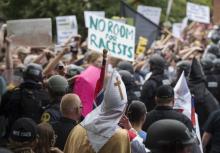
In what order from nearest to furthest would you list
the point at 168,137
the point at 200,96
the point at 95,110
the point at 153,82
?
the point at 168,137
the point at 95,110
the point at 200,96
the point at 153,82

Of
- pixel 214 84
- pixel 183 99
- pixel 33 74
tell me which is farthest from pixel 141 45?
pixel 33 74

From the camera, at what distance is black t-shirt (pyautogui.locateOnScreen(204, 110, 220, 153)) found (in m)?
9.12

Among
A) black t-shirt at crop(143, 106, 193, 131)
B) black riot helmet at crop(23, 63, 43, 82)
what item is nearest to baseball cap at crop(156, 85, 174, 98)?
black t-shirt at crop(143, 106, 193, 131)

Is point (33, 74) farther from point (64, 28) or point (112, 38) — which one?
point (64, 28)

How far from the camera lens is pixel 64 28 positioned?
16.5 m

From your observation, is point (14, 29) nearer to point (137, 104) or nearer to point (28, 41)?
point (28, 41)

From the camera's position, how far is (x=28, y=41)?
1272 centimetres

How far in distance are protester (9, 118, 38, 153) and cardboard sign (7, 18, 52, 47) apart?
275 inches

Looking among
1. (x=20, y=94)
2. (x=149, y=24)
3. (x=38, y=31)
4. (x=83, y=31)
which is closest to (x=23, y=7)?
(x=83, y=31)

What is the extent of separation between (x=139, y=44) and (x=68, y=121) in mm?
10106

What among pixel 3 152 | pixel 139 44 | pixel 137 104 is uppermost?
pixel 3 152

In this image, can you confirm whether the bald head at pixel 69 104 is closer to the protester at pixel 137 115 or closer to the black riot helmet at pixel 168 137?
the protester at pixel 137 115

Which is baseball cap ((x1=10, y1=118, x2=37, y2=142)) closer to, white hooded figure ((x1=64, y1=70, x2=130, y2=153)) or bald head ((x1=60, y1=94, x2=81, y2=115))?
white hooded figure ((x1=64, y1=70, x2=130, y2=153))

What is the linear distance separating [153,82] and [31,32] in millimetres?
2824
